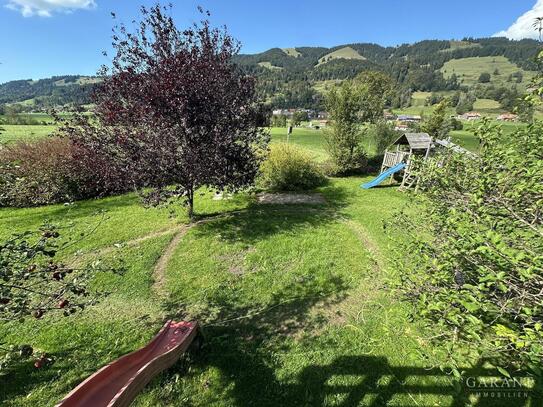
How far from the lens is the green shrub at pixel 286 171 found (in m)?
15.4

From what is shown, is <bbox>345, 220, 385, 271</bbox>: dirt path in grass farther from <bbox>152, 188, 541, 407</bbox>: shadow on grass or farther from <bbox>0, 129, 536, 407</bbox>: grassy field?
<bbox>152, 188, 541, 407</bbox>: shadow on grass

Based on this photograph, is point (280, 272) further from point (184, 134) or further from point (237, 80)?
point (237, 80)

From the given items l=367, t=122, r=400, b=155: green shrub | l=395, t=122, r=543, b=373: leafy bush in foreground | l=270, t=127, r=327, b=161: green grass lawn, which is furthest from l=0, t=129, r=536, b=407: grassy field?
Answer: l=367, t=122, r=400, b=155: green shrub

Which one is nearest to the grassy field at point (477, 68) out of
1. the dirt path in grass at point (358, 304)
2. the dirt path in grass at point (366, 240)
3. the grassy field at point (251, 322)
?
the dirt path in grass at point (366, 240)

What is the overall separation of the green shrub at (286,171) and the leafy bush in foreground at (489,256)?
11362mm

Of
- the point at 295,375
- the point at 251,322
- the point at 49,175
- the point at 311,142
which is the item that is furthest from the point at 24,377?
the point at 311,142

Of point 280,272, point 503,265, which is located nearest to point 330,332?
point 280,272

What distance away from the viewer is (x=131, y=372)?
154 inches

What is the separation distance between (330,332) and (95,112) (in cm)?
982

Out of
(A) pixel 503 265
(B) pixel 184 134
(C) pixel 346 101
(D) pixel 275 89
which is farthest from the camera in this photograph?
(D) pixel 275 89

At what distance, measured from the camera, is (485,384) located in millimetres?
4262

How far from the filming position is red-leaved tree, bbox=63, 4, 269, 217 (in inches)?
327

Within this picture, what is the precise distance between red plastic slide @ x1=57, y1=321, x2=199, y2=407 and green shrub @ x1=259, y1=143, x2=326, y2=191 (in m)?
11.3

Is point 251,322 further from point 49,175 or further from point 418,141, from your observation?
point 418,141
